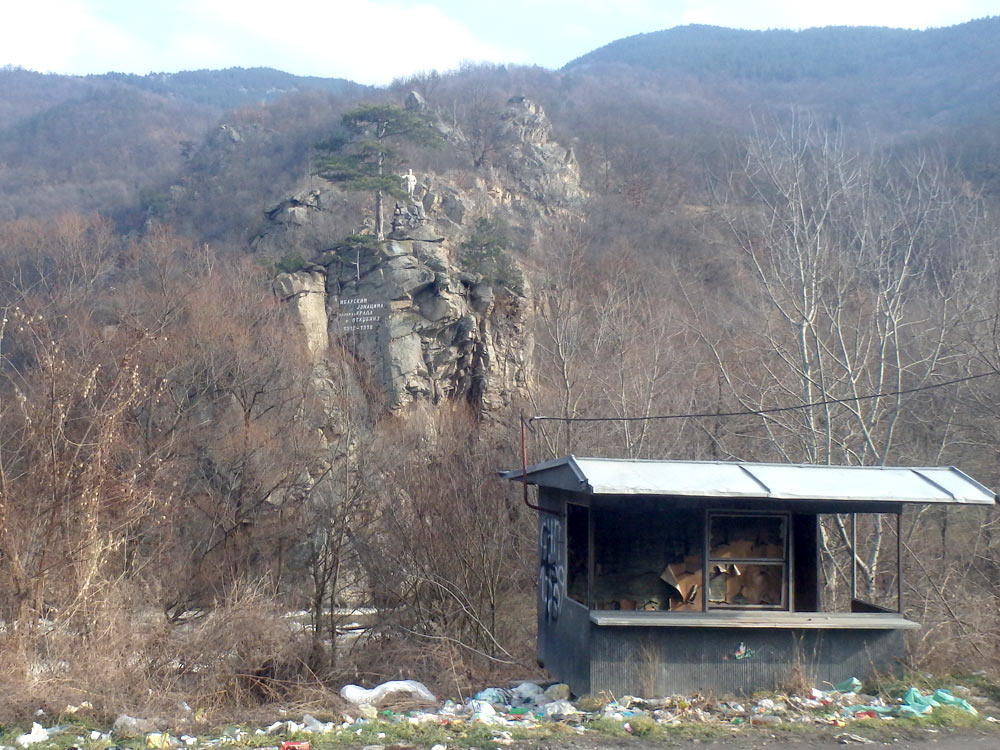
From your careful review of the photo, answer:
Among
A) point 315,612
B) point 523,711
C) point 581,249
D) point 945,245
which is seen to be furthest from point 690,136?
point 523,711

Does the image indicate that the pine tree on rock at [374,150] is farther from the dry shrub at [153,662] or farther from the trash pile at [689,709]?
the trash pile at [689,709]

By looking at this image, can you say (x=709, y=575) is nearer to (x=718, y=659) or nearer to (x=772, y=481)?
(x=718, y=659)

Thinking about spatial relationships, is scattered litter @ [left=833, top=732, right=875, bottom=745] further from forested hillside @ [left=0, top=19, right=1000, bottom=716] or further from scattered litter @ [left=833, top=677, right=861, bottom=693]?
forested hillside @ [left=0, top=19, right=1000, bottom=716]

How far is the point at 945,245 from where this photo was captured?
81.9ft

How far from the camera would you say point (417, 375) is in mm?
34094

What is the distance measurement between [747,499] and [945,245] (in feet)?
57.9

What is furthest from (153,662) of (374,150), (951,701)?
(374,150)

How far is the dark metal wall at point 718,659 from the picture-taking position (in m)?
10.4

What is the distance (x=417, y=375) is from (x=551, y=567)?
21.9 metres

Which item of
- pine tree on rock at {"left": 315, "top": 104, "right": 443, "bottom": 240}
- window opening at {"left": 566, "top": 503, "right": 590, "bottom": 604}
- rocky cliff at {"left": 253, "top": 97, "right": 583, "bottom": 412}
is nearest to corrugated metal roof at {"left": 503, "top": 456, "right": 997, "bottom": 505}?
window opening at {"left": 566, "top": 503, "right": 590, "bottom": 604}

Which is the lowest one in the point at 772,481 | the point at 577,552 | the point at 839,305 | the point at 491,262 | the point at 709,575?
the point at 577,552

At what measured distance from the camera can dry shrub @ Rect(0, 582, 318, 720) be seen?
9766 millimetres

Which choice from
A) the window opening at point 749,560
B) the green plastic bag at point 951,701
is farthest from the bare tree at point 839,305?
the green plastic bag at point 951,701

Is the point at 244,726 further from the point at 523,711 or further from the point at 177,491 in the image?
the point at 177,491
